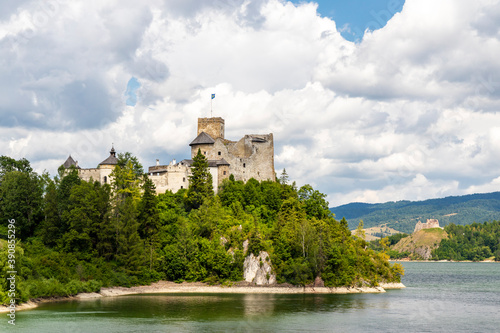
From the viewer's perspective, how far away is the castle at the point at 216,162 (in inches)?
3706

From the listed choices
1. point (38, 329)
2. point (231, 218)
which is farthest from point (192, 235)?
point (38, 329)

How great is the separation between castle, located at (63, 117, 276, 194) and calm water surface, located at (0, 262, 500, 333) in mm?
22241

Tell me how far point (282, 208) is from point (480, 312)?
35.3 metres

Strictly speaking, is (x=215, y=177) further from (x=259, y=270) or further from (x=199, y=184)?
(x=259, y=270)

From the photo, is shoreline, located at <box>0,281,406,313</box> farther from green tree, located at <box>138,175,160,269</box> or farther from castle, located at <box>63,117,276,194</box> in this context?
castle, located at <box>63,117,276,194</box>

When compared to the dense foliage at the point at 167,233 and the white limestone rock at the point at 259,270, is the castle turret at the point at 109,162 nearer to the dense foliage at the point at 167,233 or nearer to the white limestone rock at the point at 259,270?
the dense foliage at the point at 167,233

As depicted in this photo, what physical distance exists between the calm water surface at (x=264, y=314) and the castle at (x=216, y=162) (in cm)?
2224

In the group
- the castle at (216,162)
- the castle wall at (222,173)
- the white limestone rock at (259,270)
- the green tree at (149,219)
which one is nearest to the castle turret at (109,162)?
the castle at (216,162)

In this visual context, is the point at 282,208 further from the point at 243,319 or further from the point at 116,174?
the point at 243,319

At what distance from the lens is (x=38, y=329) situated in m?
50.7

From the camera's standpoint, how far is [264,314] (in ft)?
200

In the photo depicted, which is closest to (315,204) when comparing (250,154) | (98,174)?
(250,154)

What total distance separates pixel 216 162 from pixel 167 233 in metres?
14.7

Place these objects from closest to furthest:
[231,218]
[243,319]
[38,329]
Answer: [38,329], [243,319], [231,218]
